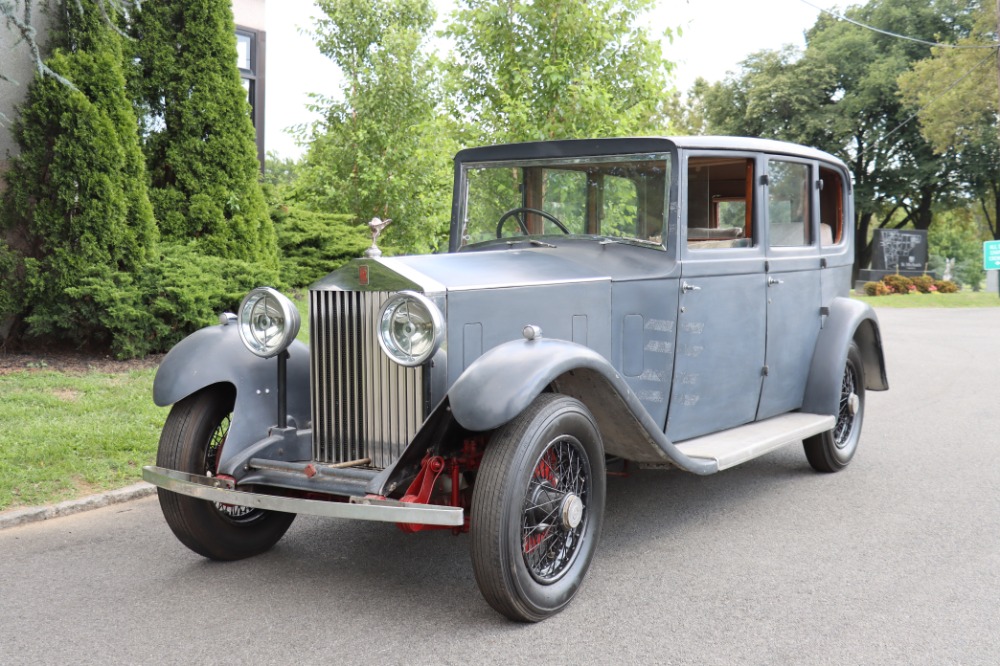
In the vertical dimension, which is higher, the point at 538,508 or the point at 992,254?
the point at 992,254

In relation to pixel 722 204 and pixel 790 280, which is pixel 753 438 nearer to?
pixel 790 280

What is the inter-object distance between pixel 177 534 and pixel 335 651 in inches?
48.8

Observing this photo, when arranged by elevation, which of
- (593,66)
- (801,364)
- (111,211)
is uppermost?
(593,66)

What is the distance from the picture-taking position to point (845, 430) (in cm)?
616

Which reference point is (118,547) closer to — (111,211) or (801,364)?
(801,364)

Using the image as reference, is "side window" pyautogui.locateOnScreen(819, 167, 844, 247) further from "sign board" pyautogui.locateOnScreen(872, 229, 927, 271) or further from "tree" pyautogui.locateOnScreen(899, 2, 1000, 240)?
"sign board" pyautogui.locateOnScreen(872, 229, 927, 271)

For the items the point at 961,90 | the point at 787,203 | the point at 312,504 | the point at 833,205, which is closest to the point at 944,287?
the point at 961,90

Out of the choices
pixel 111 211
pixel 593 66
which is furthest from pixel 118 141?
pixel 593 66

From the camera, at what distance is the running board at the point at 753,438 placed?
4.55 meters

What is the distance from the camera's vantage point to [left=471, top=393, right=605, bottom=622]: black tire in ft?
11.1

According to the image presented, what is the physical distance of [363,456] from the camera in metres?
4.00

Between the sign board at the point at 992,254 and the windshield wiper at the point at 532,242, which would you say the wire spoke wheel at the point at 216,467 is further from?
the sign board at the point at 992,254

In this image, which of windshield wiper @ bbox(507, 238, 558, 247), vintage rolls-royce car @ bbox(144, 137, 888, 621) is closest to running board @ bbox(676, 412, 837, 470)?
vintage rolls-royce car @ bbox(144, 137, 888, 621)

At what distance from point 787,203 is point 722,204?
1.81 feet
